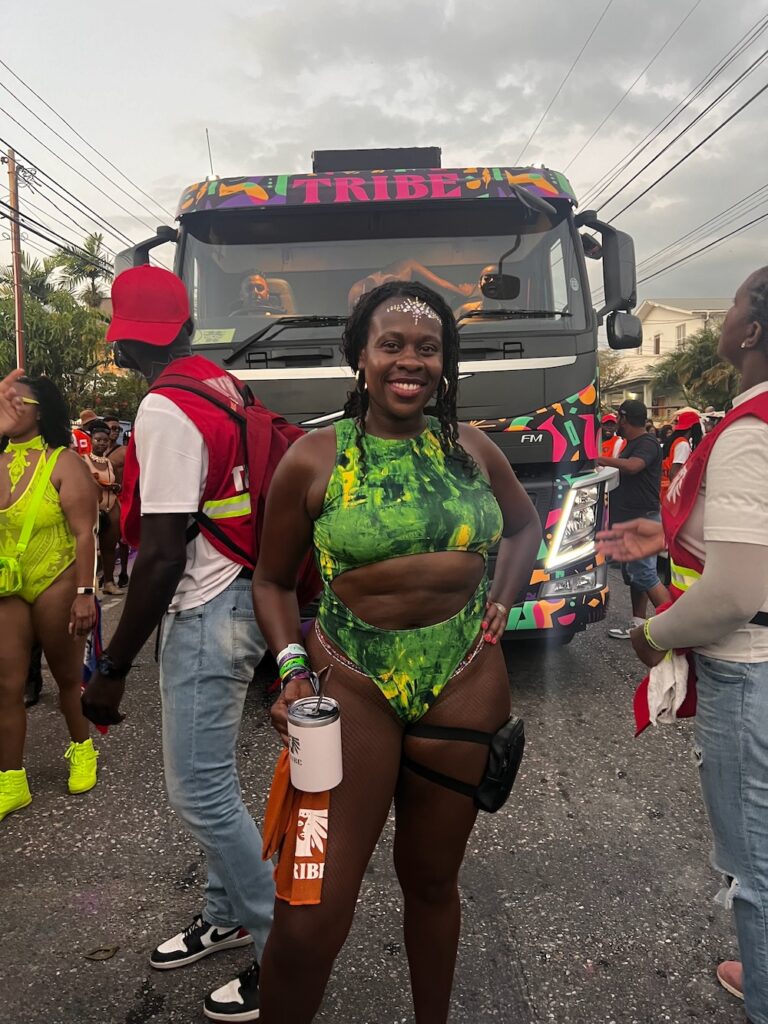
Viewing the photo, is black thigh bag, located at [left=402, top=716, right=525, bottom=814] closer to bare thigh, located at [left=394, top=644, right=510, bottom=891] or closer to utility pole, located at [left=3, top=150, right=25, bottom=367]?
bare thigh, located at [left=394, top=644, right=510, bottom=891]

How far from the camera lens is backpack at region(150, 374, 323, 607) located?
6.07ft

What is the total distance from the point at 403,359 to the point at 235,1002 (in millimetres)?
1773

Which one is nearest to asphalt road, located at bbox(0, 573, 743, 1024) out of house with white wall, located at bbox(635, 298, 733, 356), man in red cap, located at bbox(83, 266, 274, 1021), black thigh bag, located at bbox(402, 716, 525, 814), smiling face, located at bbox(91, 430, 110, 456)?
man in red cap, located at bbox(83, 266, 274, 1021)

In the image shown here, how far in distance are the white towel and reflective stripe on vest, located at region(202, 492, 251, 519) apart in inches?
44.2

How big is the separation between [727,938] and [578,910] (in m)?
0.45

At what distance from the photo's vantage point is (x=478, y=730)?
1612 millimetres

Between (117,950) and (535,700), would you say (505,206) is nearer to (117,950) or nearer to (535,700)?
(535,700)

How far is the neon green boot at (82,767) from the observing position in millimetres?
3215

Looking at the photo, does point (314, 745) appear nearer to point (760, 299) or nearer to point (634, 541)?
point (634, 541)

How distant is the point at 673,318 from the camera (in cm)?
5381

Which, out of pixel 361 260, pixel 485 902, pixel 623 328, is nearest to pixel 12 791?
pixel 485 902

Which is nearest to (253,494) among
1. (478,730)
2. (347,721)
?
(347,721)

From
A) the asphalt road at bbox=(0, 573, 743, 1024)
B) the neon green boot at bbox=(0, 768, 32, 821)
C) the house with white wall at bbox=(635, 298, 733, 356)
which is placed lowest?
the asphalt road at bbox=(0, 573, 743, 1024)

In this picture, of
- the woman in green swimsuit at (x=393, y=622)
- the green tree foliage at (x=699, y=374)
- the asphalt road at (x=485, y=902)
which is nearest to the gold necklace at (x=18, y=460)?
the asphalt road at (x=485, y=902)
